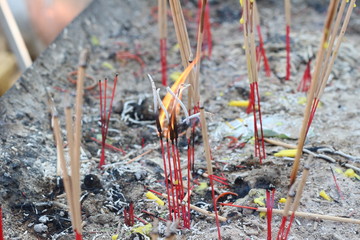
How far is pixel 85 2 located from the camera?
3543 millimetres

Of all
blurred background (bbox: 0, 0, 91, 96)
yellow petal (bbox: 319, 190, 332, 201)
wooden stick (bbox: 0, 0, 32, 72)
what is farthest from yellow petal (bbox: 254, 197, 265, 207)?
wooden stick (bbox: 0, 0, 32, 72)

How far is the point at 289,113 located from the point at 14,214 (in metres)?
1.48

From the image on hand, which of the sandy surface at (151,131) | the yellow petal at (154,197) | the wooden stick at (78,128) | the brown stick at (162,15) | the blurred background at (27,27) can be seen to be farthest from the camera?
the blurred background at (27,27)

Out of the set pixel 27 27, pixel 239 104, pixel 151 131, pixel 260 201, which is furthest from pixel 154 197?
pixel 27 27

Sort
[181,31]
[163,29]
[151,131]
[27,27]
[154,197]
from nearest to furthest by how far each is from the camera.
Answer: [181,31], [154,197], [151,131], [163,29], [27,27]

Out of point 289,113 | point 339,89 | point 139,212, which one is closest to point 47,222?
point 139,212

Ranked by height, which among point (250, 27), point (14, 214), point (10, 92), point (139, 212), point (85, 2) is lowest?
point (139, 212)

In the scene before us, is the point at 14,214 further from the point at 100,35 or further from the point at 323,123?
the point at 100,35

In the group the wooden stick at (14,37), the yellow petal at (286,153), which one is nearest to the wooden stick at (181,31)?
the yellow petal at (286,153)

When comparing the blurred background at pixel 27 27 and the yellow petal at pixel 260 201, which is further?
the blurred background at pixel 27 27

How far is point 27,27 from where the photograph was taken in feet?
9.46

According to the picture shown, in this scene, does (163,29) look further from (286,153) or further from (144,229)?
(144,229)

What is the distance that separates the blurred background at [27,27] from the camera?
2.68 m

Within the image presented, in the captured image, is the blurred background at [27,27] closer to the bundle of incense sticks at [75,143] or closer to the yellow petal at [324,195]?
the bundle of incense sticks at [75,143]
